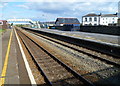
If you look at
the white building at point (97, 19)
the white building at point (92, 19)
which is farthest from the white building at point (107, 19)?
the white building at point (92, 19)

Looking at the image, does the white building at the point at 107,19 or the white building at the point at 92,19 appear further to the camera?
the white building at the point at 107,19

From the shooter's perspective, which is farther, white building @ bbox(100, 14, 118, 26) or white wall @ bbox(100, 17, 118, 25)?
white wall @ bbox(100, 17, 118, 25)

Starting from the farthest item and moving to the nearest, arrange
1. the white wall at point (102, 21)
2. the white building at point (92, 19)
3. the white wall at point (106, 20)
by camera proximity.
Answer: the white wall at point (106, 20) → the white wall at point (102, 21) → the white building at point (92, 19)

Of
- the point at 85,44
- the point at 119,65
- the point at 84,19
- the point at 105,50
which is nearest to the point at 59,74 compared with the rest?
the point at 119,65

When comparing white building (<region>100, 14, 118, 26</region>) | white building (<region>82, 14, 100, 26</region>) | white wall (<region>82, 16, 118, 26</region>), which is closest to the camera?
white building (<region>82, 14, 100, 26</region>)

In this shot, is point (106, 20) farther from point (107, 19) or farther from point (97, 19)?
point (97, 19)

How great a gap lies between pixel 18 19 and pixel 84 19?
67.6 metres

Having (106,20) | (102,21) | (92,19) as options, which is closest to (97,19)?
(92,19)

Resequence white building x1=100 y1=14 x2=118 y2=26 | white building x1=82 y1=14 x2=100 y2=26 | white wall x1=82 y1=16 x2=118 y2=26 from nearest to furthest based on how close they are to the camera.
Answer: white building x1=82 y1=14 x2=100 y2=26
white wall x1=82 y1=16 x2=118 y2=26
white building x1=100 y1=14 x2=118 y2=26

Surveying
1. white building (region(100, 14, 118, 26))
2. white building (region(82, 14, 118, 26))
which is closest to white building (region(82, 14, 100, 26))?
white building (region(82, 14, 118, 26))

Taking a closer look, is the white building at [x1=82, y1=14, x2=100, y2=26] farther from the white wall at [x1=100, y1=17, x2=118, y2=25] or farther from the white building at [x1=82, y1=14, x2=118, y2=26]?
the white wall at [x1=100, y1=17, x2=118, y2=25]

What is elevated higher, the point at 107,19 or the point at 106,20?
the point at 107,19

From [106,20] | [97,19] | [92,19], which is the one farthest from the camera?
[106,20]

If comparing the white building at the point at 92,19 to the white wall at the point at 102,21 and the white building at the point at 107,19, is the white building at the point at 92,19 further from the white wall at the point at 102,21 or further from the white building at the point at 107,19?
the white building at the point at 107,19
